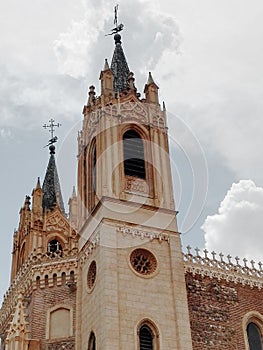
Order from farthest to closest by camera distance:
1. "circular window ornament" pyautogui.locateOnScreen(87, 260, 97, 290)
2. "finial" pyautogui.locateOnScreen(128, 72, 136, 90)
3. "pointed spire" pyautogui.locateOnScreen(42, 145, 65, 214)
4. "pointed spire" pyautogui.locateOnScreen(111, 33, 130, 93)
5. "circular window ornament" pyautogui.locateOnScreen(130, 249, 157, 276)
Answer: "pointed spire" pyautogui.locateOnScreen(42, 145, 65, 214), "pointed spire" pyautogui.locateOnScreen(111, 33, 130, 93), "finial" pyautogui.locateOnScreen(128, 72, 136, 90), "circular window ornament" pyautogui.locateOnScreen(87, 260, 97, 290), "circular window ornament" pyautogui.locateOnScreen(130, 249, 157, 276)

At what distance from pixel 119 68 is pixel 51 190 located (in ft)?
37.1

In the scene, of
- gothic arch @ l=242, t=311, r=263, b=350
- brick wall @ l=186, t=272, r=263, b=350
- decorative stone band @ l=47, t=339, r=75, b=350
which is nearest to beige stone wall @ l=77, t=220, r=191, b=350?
decorative stone band @ l=47, t=339, r=75, b=350

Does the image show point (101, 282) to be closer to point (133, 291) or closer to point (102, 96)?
point (133, 291)

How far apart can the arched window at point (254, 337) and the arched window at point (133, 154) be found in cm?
832

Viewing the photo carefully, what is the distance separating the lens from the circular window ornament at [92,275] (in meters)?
26.5

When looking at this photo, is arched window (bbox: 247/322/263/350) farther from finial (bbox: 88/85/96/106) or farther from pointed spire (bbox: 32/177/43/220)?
pointed spire (bbox: 32/177/43/220)

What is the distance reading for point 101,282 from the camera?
25.1 metres

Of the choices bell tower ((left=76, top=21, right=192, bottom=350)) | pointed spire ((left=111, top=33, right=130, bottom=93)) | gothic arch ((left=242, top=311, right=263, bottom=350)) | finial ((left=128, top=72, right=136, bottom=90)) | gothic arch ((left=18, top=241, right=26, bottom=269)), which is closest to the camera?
bell tower ((left=76, top=21, right=192, bottom=350))

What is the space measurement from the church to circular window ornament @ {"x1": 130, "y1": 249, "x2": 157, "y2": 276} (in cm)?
4

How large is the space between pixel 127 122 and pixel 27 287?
360 inches

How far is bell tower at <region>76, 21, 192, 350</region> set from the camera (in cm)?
2467

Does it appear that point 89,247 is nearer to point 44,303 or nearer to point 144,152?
point 44,303

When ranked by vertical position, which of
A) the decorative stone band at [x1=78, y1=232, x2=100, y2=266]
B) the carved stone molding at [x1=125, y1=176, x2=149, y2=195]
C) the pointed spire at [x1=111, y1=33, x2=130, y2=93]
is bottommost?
the decorative stone band at [x1=78, y1=232, x2=100, y2=266]

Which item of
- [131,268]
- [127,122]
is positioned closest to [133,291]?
[131,268]
